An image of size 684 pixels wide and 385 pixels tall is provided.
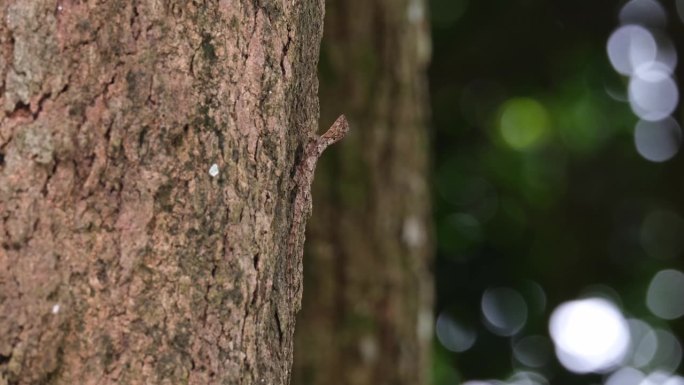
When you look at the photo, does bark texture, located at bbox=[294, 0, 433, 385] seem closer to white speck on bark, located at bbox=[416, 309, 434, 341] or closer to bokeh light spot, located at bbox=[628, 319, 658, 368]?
white speck on bark, located at bbox=[416, 309, 434, 341]

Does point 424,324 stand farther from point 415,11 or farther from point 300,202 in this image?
point 300,202

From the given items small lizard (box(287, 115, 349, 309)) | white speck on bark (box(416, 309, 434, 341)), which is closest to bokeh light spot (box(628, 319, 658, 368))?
white speck on bark (box(416, 309, 434, 341))

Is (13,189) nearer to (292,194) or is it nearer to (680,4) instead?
(292,194)

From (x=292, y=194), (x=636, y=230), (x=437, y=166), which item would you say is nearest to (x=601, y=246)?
(x=636, y=230)

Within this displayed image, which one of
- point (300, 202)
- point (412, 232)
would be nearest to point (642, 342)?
point (412, 232)

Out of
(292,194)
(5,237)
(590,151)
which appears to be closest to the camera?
(5,237)

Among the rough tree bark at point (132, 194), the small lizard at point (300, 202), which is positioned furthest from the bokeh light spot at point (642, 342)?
the rough tree bark at point (132, 194)
